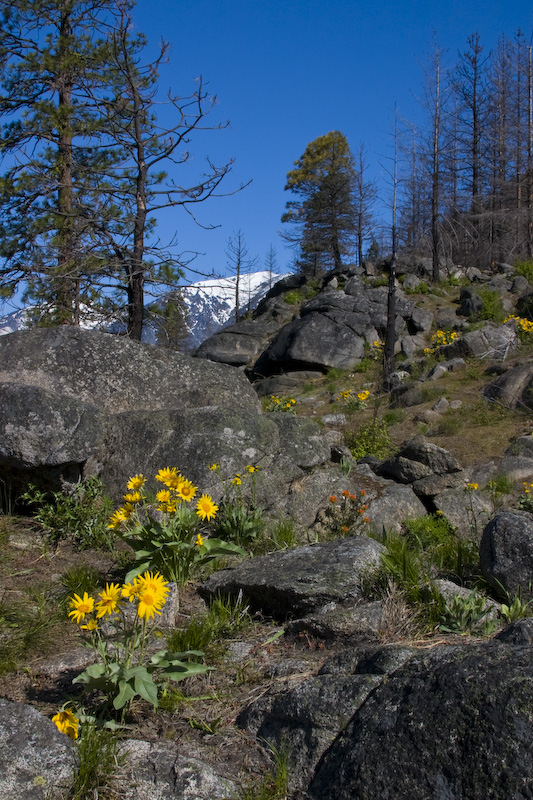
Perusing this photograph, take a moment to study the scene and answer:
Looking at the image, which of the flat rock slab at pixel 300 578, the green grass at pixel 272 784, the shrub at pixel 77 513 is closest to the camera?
the green grass at pixel 272 784

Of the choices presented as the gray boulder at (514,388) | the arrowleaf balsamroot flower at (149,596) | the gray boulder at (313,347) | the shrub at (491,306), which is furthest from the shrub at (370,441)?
the shrub at (491,306)

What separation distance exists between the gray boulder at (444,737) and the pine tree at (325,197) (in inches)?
1074

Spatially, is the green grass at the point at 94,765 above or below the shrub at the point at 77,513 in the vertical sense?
below

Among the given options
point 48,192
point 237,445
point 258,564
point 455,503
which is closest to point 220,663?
point 258,564

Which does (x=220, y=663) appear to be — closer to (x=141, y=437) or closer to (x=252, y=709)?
(x=252, y=709)

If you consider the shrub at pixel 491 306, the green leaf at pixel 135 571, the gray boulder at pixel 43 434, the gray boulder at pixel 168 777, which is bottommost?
the gray boulder at pixel 168 777

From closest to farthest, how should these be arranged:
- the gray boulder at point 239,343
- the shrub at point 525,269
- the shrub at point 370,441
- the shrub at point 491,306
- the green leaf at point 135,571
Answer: the green leaf at point 135,571 → the shrub at point 370,441 → the shrub at point 491,306 → the gray boulder at point 239,343 → the shrub at point 525,269

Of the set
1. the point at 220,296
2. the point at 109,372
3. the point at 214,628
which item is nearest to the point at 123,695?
the point at 214,628

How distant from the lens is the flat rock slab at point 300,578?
3.22 m

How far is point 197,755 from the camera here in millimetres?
2166

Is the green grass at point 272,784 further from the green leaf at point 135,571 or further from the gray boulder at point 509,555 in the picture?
the gray boulder at point 509,555

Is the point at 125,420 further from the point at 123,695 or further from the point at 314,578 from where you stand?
the point at 123,695

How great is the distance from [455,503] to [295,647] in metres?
3.53

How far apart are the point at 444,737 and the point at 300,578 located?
151 cm
